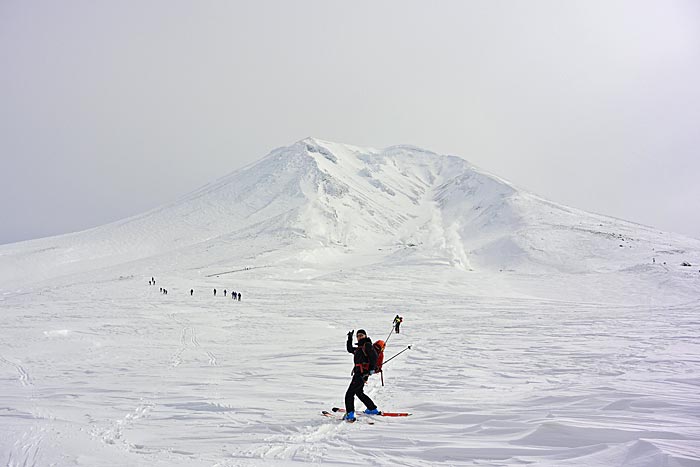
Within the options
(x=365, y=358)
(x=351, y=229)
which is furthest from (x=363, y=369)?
(x=351, y=229)

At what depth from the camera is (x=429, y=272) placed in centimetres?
6862

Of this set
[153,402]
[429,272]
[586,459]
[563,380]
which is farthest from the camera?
[429,272]

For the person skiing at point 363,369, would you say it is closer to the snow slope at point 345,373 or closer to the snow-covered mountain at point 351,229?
the snow slope at point 345,373

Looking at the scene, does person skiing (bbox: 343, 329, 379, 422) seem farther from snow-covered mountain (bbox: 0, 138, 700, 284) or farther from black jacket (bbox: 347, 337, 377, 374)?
snow-covered mountain (bbox: 0, 138, 700, 284)

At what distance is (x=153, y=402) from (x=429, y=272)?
200ft

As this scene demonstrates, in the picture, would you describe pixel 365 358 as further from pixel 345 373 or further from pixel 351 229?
pixel 351 229

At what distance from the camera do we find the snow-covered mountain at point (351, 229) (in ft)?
278

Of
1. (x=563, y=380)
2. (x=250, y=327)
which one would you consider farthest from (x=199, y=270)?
(x=563, y=380)

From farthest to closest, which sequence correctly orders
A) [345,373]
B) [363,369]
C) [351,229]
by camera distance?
1. [351,229]
2. [345,373]
3. [363,369]

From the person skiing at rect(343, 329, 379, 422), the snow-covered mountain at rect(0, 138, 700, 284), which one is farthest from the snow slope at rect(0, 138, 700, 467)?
the snow-covered mountain at rect(0, 138, 700, 284)

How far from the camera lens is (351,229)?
11781 cm

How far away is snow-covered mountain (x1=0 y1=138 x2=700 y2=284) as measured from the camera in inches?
3342

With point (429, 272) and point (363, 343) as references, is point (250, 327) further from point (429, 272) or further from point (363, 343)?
point (429, 272)

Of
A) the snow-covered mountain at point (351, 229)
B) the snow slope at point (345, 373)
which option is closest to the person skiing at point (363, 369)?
the snow slope at point (345, 373)
